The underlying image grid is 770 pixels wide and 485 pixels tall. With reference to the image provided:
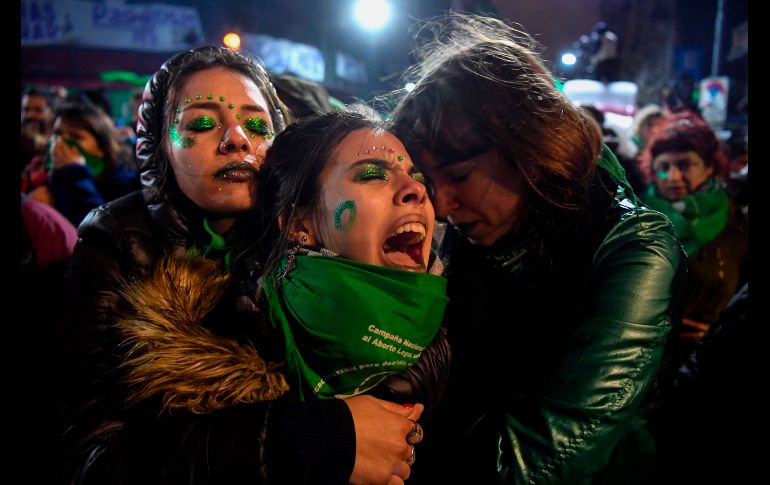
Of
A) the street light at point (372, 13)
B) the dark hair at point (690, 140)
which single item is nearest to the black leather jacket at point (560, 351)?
the dark hair at point (690, 140)

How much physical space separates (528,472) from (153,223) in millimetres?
1680

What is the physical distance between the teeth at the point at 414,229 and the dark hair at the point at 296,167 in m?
0.32

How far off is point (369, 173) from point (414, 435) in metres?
0.89

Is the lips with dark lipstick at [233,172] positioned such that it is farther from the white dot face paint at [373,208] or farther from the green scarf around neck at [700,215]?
the green scarf around neck at [700,215]

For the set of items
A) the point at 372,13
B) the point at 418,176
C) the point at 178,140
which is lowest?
the point at 418,176

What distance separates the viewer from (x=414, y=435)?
157cm

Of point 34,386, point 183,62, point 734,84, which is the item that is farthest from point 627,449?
point 734,84

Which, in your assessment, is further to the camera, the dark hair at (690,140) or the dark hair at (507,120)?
the dark hair at (690,140)

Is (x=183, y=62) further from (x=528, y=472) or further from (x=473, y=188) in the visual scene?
(x=528, y=472)

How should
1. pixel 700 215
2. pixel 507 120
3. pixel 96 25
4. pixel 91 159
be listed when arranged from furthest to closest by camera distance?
pixel 96 25, pixel 91 159, pixel 700 215, pixel 507 120

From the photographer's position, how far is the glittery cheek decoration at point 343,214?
165cm

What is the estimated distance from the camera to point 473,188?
187 centimetres

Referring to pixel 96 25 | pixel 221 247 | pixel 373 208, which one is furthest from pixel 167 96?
pixel 96 25

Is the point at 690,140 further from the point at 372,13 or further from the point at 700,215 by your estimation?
the point at 372,13
